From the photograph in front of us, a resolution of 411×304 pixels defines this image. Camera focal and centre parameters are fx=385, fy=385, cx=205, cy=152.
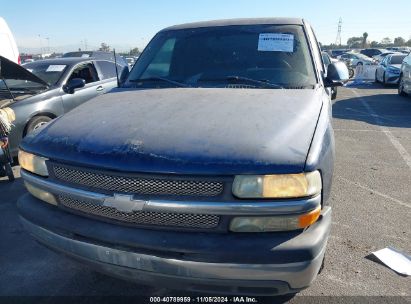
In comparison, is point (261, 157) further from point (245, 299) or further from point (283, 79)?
point (283, 79)

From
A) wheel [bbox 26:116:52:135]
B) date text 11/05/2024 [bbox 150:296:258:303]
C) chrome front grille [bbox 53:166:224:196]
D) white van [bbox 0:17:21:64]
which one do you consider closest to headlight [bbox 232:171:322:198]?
chrome front grille [bbox 53:166:224:196]

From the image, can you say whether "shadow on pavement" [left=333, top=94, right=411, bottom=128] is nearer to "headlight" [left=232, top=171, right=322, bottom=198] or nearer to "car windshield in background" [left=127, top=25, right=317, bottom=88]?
"car windshield in background" [left=127, top=25, right=317, bottom=88]

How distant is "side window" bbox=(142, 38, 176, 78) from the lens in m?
3.67

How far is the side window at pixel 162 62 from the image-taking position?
144 inches

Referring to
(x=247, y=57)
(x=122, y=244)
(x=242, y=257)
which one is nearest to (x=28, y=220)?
(x=122, y=244)

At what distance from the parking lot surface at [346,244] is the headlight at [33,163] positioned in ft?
3.18

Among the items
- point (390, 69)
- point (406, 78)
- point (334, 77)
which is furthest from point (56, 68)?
point (390, 69)

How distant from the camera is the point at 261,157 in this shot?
1956 millimetres

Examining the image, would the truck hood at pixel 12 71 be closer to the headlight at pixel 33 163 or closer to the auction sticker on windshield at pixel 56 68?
the auction sticker on windshield at pixel 56 68

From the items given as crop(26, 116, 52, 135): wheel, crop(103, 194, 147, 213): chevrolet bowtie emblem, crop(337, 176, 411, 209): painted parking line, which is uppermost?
crop(103, 194, 147, 213): chevrolet bowtie emblem

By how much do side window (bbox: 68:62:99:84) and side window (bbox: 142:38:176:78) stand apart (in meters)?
3.70

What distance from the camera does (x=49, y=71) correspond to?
6.97 metres

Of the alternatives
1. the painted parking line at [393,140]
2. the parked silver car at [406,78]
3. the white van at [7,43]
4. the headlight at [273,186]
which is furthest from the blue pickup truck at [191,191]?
the parked silver car at [406,78]

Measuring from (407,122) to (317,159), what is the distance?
25.6 ft
